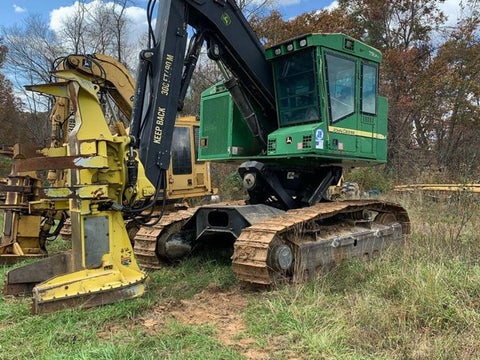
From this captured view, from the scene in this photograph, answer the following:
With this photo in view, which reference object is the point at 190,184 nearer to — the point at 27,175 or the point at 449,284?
the point at 27,175

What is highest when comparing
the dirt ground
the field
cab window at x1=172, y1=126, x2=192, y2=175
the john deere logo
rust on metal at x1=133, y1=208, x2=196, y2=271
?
the john deere logo

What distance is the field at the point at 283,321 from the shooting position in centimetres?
→ 321

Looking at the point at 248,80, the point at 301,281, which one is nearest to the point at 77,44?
the point at 248,80

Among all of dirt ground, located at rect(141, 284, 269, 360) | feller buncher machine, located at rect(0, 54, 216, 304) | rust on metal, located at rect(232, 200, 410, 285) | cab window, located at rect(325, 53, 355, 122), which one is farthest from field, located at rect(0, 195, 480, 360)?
feller buncher machine, located at rect(0, 54, 216, 304)

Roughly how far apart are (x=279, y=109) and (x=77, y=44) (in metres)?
24.6

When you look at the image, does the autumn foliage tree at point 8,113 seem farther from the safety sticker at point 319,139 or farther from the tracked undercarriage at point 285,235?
the safety sticker at point 319,139

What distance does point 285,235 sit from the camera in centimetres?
514

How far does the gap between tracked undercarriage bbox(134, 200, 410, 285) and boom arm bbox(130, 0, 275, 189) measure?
3.83ft

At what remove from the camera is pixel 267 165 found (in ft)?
20.1

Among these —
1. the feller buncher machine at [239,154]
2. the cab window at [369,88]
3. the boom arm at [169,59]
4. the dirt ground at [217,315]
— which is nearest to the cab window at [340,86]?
the feller buncher machine at [239,154]

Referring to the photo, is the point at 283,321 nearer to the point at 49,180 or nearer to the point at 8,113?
the point at 49,180

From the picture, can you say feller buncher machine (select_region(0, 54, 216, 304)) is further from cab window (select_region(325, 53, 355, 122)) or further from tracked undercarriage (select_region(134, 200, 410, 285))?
cab window (select_region(325, 53, 355, 122))

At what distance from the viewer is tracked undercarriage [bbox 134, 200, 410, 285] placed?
4.69 meters

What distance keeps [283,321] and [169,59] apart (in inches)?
115
